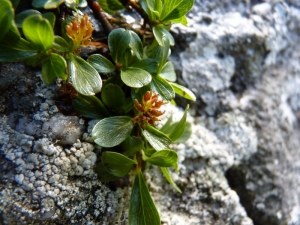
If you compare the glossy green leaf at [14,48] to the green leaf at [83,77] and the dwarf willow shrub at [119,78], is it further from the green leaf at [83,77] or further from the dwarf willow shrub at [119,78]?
the green leaf at [83,77]

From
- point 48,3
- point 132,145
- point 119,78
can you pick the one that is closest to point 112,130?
point 132,145

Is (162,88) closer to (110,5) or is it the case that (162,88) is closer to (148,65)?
(148,65)

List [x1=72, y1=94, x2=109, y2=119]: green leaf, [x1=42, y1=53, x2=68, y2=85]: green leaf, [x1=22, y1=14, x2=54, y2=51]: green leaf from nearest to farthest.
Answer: [x1=22, y1=14, x2=54, y2=51]: green leaf, [x1=42, y1=53, x2=68, y2=85]: green leaf, [x1=72, y1=94, x2=109, y2=119]: green leaf

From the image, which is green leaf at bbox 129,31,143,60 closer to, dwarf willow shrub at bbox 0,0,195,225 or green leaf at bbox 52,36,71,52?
dwarf willow shrub at bbox 0,0,195,225

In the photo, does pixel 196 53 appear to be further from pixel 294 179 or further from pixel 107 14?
pixel 294 179

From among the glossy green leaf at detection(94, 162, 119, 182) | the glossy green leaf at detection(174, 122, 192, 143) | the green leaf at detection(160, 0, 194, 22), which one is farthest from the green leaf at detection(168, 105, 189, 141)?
the green leaf at detection(160, 0, 194, 22)

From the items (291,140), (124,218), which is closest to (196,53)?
(291,140)
